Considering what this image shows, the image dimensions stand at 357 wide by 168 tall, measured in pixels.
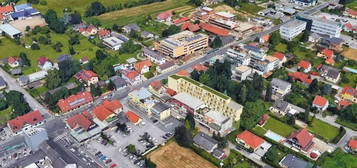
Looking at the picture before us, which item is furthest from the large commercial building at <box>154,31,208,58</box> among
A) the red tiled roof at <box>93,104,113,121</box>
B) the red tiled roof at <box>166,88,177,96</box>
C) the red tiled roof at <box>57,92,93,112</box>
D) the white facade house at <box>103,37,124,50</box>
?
the red tiled roof at <box>93,104,113,121</box>

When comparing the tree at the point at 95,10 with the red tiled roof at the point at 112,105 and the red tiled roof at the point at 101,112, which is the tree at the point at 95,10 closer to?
the red tiled roof at the point at 112,105

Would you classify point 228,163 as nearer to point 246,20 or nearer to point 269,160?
point 269,160

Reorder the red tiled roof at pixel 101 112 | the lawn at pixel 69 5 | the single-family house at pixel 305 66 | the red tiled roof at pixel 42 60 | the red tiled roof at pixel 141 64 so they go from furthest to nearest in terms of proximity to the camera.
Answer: the lawn at pixel 69 5 → the red tiled roof at pixel 42 60 → the single-family house at pixel 305 66 → the red tiled roof at pixel 141 64 → the red tiled roof at pixel 101 112

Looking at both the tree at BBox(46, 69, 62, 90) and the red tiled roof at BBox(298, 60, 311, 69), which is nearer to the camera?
the tree at BBox(46, 69, 62, 90)

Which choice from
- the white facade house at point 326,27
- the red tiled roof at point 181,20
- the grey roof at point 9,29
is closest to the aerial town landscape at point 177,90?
the white facade house at point 326,27

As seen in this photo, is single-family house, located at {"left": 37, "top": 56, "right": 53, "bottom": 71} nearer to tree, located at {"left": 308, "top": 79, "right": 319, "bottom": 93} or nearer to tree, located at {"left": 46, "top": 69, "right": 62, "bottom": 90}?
tree, located at {"left": 46, "top": 69, "right": 62, "bottom": 90}

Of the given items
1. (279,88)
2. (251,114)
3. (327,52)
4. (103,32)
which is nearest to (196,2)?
(103,32)

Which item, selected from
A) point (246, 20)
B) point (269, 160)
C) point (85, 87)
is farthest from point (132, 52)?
point (269, 160)
